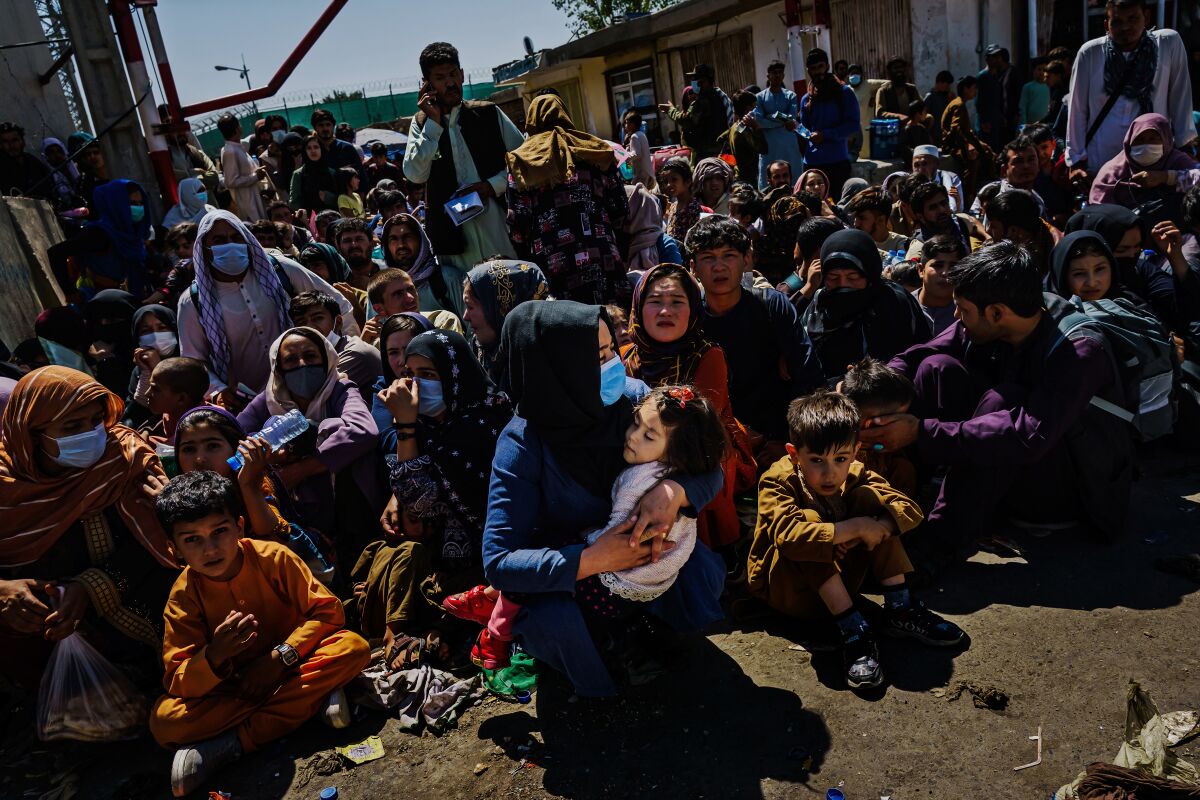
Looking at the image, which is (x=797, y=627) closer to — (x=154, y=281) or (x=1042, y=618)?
(x=1042, y=618)

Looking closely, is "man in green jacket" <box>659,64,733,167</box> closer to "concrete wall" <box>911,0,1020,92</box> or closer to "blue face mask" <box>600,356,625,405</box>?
"concrete wall" <box>911,0,1020,92</box>

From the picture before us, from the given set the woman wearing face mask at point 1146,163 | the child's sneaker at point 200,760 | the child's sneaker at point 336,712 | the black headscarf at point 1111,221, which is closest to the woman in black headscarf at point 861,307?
the black headscarf at point 1111,221

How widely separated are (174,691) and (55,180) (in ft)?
33.1

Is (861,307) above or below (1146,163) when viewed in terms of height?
below

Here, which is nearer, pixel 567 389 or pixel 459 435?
pixel 567 389

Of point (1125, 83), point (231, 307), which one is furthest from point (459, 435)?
point (1125, 83)

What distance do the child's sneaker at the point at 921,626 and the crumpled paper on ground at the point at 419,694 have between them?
1.59 metres

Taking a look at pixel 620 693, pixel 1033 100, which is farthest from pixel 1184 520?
pixel 1033 100

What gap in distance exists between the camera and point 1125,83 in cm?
622

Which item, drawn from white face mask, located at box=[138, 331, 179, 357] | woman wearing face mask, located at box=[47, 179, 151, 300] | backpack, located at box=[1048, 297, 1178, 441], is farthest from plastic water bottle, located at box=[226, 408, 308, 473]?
woman wearing face mask, located at box=[47, 179, 151, 300]

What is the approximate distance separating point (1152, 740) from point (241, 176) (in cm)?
1047

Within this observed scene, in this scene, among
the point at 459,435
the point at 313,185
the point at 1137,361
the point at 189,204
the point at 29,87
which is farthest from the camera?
the point at 29,87

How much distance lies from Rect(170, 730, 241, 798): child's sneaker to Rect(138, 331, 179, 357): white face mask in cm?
292

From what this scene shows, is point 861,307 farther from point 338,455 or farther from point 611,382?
point 338,455
